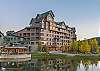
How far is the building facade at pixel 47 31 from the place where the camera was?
67.1 m

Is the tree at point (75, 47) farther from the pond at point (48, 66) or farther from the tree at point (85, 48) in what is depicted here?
the pond at point (48, 66)

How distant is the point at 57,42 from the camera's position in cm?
7181

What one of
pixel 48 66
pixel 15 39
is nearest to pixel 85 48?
pixel 15 39

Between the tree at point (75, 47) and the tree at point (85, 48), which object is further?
the tree at point (75, 47)

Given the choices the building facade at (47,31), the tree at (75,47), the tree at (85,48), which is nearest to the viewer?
the tree at (85,48)

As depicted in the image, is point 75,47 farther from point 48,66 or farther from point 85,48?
point 48,66

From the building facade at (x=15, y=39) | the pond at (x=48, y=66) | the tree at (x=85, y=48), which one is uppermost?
the building facade at (x=15, y=39)

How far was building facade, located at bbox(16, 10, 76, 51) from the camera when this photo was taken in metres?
67.1

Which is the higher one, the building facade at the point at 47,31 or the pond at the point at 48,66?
the building facade at the point at 47,31

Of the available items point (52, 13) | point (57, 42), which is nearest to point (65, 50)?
point (57, 42)

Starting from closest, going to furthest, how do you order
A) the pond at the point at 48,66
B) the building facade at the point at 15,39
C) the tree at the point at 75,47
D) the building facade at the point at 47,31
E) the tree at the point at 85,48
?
the pond at the point at 48,66 → the tree at the point at 85,48 → the tree at the point at 75,47 → the building facade at the point at 15,39 → the building facade at the point at 47,31

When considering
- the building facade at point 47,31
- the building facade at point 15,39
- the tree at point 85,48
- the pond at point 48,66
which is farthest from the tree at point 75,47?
the pond at point 48,66

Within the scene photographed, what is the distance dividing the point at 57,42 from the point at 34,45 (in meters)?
9.23

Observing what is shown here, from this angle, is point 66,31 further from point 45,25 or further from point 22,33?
point 22,33
